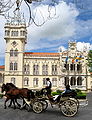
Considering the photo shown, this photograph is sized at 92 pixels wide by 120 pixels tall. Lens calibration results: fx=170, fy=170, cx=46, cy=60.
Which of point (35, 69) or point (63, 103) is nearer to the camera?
point (63, 103)

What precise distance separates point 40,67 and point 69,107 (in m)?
38.4

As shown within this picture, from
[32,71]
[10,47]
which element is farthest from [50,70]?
[10,47]

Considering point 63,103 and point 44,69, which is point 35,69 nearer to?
point 44,69

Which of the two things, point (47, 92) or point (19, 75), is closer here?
point (47, 92)

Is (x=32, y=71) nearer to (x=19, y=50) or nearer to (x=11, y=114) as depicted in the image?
(x=19, y=50)

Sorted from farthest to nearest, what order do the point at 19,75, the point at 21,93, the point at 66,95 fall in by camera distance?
the point at 19,75
the point at 21,93
the point at 66,95

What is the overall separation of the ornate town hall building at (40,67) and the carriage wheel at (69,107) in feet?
120

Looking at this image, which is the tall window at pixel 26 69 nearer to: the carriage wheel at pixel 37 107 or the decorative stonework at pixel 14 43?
the decorative stonework at pixel 14 43

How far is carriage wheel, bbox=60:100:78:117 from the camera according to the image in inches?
396

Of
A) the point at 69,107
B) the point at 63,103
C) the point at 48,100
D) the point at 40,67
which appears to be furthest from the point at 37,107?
the point at 40,67

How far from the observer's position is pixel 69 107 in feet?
32.9

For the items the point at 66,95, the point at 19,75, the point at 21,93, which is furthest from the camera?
the point at 19,75

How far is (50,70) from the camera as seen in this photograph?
158 ft

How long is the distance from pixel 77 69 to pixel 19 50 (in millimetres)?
17499
